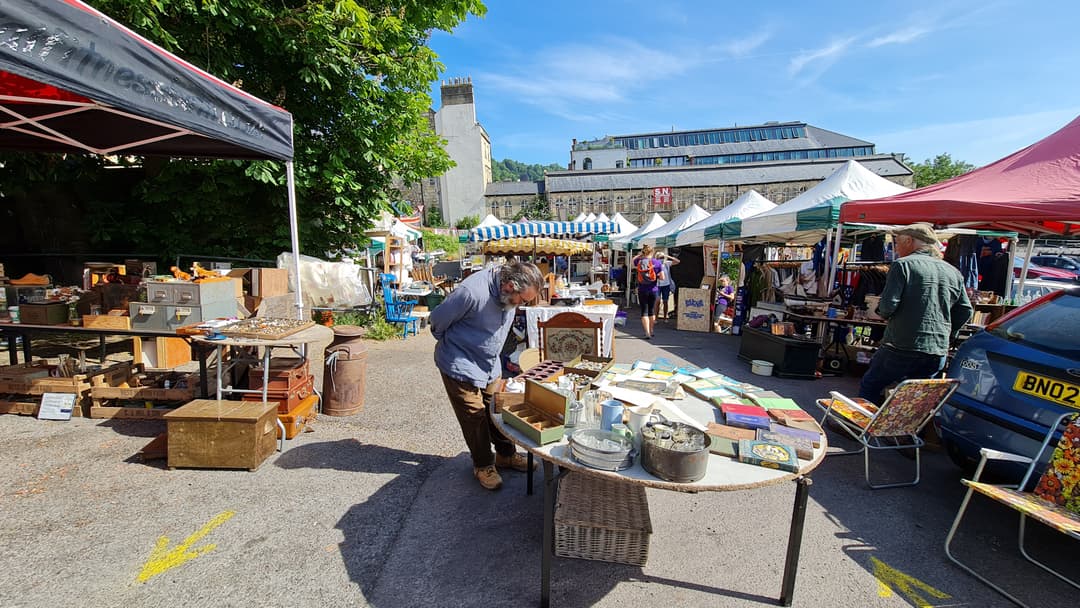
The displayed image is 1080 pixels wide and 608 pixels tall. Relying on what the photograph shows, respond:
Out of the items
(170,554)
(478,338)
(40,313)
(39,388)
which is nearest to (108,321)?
(40,313)

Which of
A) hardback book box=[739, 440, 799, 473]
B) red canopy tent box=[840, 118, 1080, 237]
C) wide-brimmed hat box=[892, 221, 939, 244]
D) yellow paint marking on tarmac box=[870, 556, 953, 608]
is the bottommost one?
yellow paint marking on tarmac box=[870, 556, 953, 608]

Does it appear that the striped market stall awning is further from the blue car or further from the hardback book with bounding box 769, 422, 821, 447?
the hardback book with bounding box 769, 422, 821, 447

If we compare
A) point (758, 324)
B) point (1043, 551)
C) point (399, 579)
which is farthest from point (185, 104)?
point (758, 324)

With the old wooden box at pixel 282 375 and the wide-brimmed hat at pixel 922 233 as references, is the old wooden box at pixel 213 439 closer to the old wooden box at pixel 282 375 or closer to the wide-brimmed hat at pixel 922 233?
the old wooden box at pixel 282 375

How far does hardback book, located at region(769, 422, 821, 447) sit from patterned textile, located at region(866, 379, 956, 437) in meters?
1.27

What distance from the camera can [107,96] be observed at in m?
2.59

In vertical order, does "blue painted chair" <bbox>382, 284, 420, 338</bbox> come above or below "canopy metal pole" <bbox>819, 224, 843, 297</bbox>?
below

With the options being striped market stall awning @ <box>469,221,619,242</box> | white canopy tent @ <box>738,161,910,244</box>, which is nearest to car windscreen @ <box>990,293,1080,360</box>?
white canopy tent @ <box>738,161,910,244</box>

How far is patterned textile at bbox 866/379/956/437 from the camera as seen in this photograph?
3.02 m

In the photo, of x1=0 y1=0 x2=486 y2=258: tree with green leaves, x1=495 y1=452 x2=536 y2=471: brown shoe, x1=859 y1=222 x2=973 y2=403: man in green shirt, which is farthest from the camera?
x1=0 y1=0 x2=486 y2=258: tree with green leaves

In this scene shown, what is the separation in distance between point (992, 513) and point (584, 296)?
5918 mm

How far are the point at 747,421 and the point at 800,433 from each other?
0.81ft

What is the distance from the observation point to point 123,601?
81.2 inches

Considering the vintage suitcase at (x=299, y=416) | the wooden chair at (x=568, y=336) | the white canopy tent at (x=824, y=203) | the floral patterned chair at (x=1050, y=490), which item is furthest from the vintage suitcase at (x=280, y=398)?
the white canopy tent at (x=824, y=203)
